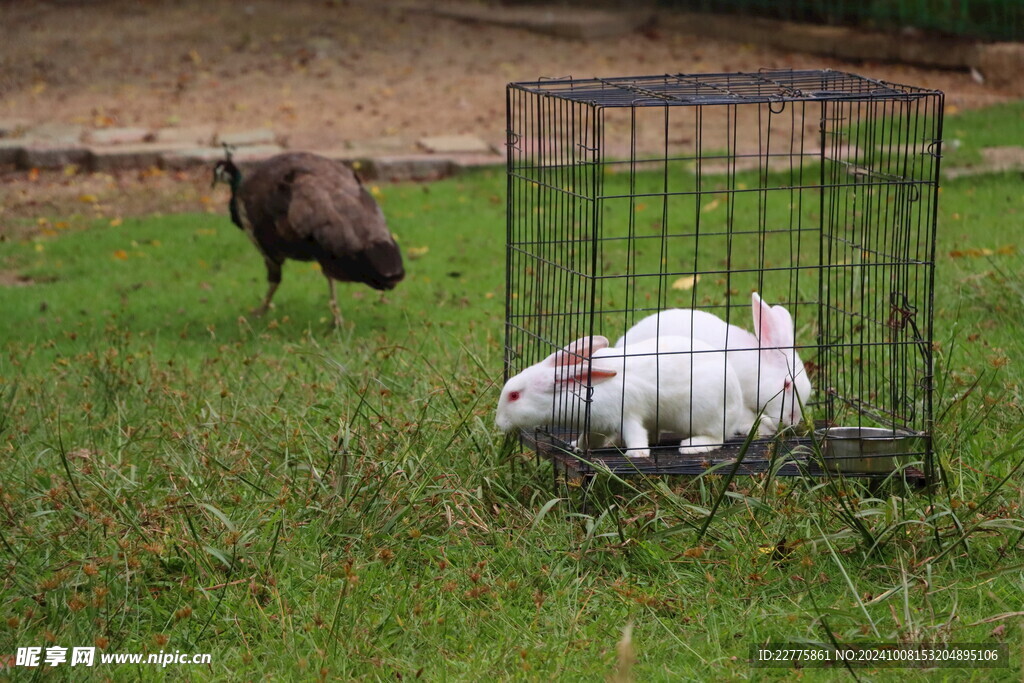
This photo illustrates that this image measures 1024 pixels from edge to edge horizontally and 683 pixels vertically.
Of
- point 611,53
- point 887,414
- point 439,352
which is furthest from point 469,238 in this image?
point 611,53

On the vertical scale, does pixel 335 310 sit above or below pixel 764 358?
below

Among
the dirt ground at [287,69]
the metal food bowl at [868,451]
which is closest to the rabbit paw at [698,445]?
the metal food bowl at [868,451]

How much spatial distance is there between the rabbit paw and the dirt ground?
20.6ft

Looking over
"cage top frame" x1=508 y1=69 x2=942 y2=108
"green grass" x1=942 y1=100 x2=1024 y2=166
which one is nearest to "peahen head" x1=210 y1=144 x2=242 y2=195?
"cage top frame" x1=508 y1=69 x2=942 y2=108

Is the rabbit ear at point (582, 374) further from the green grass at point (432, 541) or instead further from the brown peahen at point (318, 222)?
the brown peahen at point (318, 222)

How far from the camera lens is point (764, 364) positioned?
13.7 feet

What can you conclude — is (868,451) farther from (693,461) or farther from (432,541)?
(432,541)

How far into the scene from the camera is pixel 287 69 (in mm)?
13820

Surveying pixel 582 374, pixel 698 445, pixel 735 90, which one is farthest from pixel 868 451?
pixel 735 90

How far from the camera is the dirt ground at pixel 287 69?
11.1m

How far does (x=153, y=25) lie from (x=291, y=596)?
13858mm

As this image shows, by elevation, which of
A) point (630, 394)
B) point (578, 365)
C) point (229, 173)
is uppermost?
point (229, 173)

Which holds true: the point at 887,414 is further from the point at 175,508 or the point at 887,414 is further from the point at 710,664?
the point at 175,508

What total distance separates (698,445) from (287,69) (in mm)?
11079
